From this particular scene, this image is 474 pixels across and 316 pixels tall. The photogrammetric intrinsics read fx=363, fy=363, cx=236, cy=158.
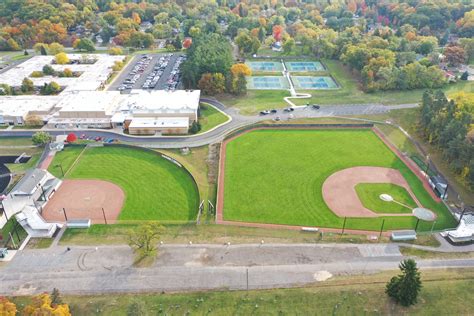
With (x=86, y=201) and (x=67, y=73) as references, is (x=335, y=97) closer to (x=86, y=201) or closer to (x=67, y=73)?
(x=86, y=201)

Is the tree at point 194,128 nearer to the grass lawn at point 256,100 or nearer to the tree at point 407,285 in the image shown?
the grass lawn at point 256,100

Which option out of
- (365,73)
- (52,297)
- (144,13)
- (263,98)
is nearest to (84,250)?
(52,297)

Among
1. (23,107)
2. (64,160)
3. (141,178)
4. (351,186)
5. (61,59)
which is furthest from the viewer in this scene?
(61,59)

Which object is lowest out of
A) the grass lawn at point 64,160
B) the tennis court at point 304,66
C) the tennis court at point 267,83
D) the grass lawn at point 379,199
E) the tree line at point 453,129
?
the grass lawn at point 64,160

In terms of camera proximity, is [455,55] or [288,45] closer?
[455,55]

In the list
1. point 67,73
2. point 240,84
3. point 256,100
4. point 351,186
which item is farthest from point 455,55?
point 67,73

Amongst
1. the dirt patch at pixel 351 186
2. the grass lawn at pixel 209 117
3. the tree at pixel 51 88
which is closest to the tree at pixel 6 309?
the dirt patch at pixel 351 186

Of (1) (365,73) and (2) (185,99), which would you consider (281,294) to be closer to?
(2) (185,99)
